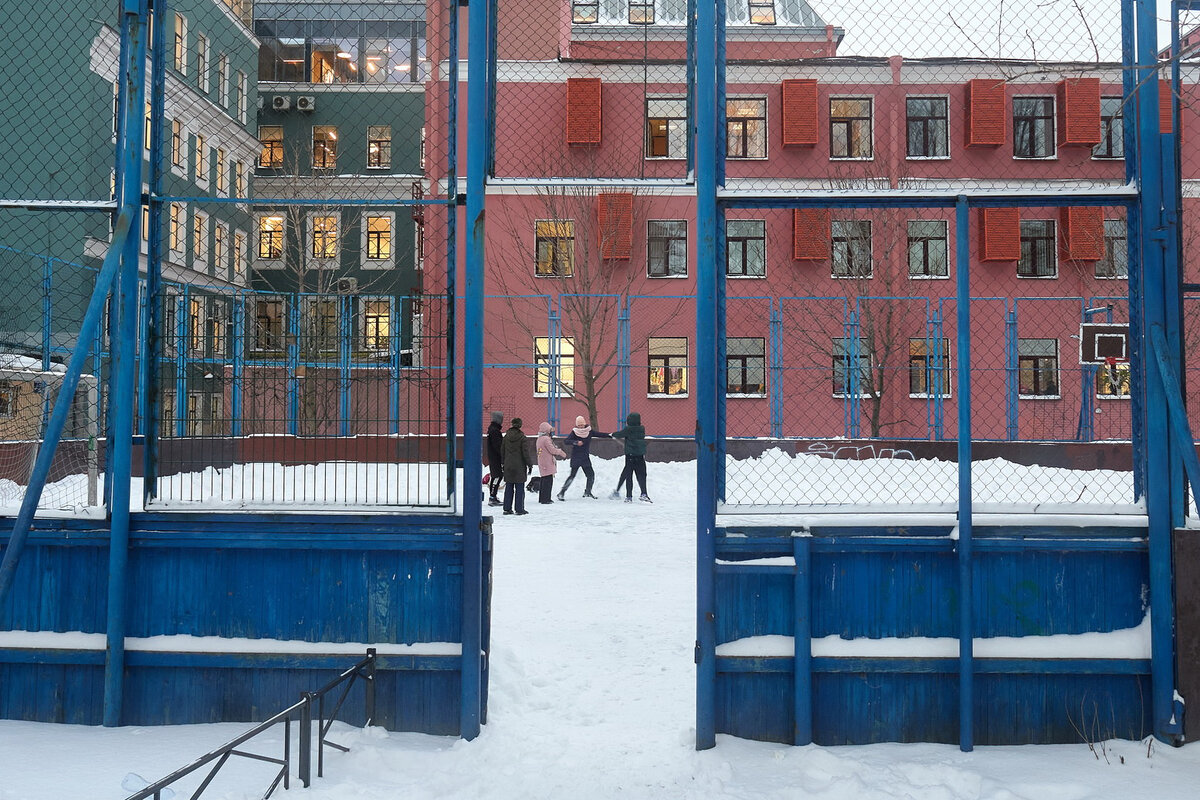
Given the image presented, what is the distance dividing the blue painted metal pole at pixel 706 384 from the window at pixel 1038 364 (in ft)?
60.0

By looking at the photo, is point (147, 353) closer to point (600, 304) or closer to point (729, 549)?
point (729, 549)

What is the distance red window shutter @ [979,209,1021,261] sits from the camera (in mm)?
24359

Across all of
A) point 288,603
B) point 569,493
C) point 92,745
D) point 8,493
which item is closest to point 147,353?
point 288,603

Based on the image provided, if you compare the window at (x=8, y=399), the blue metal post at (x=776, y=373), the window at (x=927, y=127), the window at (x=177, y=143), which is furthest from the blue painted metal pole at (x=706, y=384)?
the window at (x=177, y=143)

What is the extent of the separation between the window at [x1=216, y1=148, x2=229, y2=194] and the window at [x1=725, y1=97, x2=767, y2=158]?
18738 millimetres

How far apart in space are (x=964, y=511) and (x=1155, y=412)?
3.90 feet

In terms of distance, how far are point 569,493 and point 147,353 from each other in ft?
39.8

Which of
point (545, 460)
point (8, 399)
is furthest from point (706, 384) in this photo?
point (8, 399)

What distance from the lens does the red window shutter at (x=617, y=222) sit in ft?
79.4

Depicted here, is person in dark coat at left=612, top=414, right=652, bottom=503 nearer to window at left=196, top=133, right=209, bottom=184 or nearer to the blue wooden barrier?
the blue wooden barrier

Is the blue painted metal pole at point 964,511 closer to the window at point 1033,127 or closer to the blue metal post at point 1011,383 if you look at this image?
the blue metal post at point 1011,383

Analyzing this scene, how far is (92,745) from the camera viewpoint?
454cm

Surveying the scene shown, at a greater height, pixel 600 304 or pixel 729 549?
pixel 600 304

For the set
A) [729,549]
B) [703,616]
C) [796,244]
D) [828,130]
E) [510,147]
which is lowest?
[703,616]
